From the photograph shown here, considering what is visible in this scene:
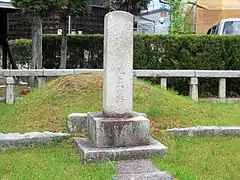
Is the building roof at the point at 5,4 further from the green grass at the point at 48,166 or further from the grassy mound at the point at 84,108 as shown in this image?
the green grass at the point at 48,166

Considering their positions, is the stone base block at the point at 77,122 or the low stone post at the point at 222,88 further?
the low stone post at the point at 222,88

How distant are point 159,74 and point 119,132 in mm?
5976

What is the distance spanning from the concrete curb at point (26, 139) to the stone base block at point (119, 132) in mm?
735

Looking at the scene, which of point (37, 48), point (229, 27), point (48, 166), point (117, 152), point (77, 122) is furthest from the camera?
point (229, 27)

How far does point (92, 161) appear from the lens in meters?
5.73

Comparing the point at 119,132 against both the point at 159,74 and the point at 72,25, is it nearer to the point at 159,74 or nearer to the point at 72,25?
the point at 159,74

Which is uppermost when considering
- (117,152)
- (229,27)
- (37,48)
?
(229,27)

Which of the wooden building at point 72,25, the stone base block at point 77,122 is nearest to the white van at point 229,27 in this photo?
the wooden building at point 72,25

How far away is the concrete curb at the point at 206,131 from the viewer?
23.3 ft

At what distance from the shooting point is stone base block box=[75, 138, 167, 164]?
575cm

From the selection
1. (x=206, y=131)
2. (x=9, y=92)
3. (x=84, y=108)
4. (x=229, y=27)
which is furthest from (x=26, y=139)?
(x=229, y=27)

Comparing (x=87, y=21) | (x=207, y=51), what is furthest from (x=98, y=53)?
(x=87, y=21)

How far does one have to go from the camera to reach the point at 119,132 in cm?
→ 601

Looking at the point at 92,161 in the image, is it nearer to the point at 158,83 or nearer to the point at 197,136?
the point at 197,136
